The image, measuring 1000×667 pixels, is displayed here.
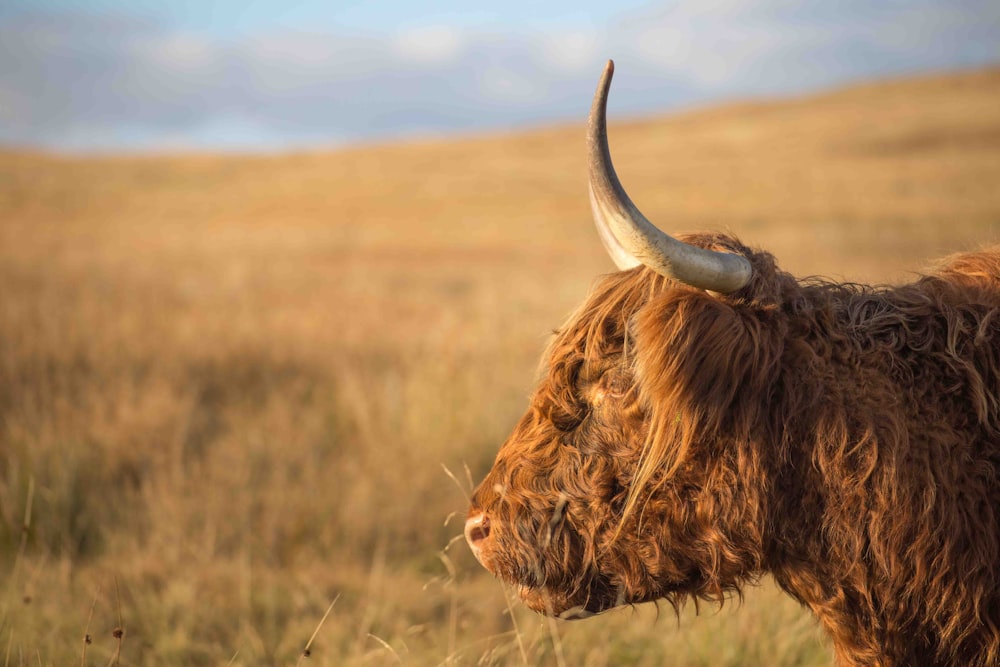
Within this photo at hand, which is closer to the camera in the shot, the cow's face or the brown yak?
the brown yak

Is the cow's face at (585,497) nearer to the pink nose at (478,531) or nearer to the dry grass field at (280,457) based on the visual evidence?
the pink nose at (478,531)

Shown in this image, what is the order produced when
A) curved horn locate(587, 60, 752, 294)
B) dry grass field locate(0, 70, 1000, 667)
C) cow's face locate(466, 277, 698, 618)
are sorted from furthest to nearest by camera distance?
dry grass field locate(0, 70, 1000, 667)
cow's face locate(466, 277, 698, 618)
curved horn locate(587, 60, 752, 294)

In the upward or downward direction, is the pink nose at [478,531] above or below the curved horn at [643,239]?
below

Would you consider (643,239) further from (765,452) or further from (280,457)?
(280,457)

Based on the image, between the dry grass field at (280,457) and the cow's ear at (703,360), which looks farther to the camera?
the dry grass field at (280,457)

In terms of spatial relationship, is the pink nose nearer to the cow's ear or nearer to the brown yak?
the brown yak

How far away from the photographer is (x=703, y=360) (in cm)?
203

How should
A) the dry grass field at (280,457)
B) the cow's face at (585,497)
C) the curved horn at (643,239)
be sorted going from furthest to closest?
1. the dry grass field at (280,457)
2. the cow's face at (585,497)
3. the curved horn at (643,239)

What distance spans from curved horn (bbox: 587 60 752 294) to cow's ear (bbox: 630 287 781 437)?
0.07m

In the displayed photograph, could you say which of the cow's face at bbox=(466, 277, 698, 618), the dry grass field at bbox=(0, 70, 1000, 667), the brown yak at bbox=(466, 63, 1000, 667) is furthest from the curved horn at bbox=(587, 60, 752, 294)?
the dry grass field at bbox=(0, 70, 1000, 667)

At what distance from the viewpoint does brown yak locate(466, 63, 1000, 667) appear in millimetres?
2031

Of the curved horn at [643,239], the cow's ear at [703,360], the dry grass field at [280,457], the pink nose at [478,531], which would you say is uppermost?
the curved horn at [643,239]

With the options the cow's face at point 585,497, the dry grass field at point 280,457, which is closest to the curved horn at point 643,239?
the cow's face at point 585,497

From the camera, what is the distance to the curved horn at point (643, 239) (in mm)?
2002
